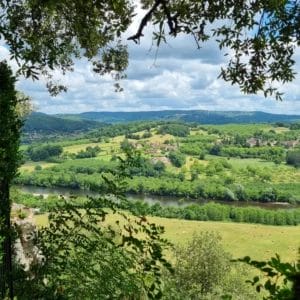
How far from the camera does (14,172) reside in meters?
10.8

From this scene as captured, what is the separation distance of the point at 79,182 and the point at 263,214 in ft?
185

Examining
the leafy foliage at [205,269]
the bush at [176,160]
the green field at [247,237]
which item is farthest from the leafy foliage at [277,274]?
the bush at [176,160]

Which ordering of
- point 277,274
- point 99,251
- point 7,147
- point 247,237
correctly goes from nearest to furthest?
point 277,274 < point 99,251 < point 7,147 < point 247,237

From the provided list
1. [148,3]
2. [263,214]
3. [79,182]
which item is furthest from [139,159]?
[79,182]

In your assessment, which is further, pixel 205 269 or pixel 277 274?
pixel 205 269

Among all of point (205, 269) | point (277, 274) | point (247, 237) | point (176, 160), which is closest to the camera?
point (277, 274)

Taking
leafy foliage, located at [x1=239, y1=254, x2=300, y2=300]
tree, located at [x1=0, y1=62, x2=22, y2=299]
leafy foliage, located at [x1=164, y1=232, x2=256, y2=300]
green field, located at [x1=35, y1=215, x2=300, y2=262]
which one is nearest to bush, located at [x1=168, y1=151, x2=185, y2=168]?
green field, located at [x1=35, y1=215, x2=300, y2=262]

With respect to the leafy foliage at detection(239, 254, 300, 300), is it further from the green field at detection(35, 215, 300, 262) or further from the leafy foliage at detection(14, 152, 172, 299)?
the green field at detection(35, 215, 300, 262)

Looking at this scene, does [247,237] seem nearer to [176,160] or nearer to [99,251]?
[99,251]

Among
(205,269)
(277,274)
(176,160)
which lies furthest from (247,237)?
(176,160)

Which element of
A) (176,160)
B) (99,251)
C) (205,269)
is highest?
(99,251)

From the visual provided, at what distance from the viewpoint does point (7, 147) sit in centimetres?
1058

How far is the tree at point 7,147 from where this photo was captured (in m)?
9.93

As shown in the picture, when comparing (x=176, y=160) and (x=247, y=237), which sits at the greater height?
(x=176, y=160)
